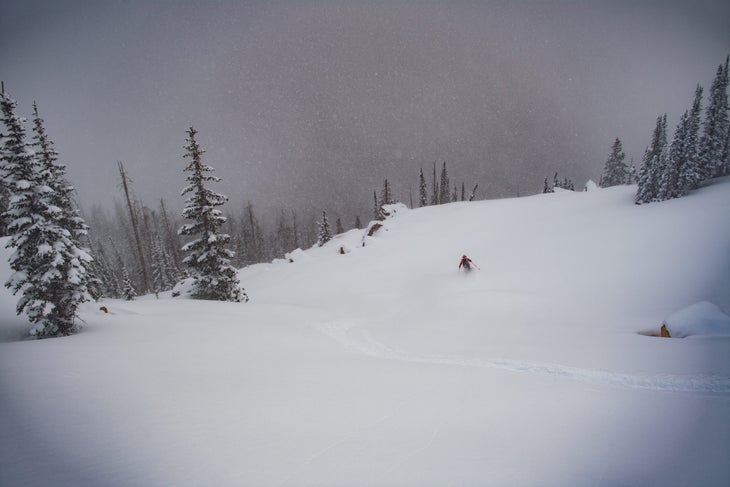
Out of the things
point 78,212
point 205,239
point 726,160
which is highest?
point 726,160

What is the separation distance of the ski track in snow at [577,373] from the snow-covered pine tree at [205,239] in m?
11.4

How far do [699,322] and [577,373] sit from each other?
18.8ft

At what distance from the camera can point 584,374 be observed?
19.6 feet

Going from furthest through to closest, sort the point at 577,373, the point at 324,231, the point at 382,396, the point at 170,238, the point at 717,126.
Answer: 1. the point at 324,231
2. the point at 170,238
3. the point at 717,126
4. the point at 577,373
5. the point at 382,396

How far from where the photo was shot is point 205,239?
56.6 ft

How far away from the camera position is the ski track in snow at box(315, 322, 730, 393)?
16.2ft

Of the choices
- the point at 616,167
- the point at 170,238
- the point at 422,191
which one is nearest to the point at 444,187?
the point at 422,191

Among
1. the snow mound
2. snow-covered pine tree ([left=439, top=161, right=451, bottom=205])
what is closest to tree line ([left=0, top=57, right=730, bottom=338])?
the snow mound

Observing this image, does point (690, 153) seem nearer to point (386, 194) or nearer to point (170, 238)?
point (386, 194)

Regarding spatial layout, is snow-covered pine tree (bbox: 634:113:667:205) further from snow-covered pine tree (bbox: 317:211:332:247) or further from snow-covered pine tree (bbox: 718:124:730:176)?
snow-covered pine tree (bbox: 317:211:332:247)

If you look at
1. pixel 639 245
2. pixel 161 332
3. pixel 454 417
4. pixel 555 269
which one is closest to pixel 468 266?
pixel 555 269

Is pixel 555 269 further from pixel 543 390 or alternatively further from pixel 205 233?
pixel 205 233

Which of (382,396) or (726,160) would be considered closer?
(382,396)

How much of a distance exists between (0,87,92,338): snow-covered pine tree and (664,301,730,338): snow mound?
21095 mm
